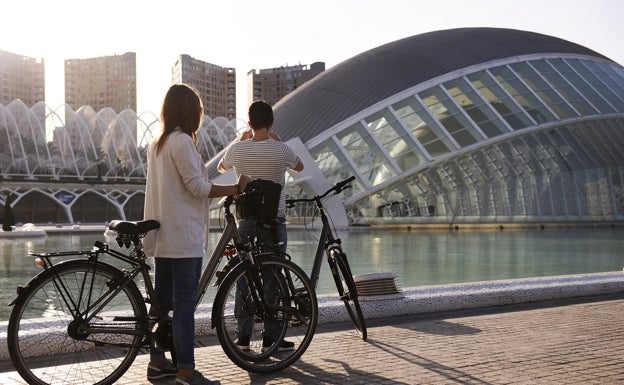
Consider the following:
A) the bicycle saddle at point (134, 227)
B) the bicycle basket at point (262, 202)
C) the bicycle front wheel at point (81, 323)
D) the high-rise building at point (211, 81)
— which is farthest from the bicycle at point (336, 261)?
the high-rise building at point (211, 81)

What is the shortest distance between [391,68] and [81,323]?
35048 mm

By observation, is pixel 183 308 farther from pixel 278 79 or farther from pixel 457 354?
pixel 278 79

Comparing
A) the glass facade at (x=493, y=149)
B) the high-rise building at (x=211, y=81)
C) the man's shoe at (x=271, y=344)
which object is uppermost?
the high-rise building at (x=211, y=81)

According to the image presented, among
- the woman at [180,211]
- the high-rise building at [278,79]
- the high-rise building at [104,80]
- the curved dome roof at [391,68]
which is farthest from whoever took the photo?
the high-rise building at [278,79]

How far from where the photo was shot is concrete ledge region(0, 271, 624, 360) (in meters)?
6.62

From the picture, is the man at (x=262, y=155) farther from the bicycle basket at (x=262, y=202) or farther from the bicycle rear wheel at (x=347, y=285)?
the bicycle rear wheel at (x=347, y=285)

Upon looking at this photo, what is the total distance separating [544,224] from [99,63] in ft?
360

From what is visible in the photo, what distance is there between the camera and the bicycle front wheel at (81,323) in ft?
13.7

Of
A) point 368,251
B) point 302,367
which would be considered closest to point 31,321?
point 302,367

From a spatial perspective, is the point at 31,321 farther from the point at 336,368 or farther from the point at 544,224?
the point at 544,224

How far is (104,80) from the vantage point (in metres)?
134


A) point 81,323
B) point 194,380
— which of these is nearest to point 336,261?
point 194,380

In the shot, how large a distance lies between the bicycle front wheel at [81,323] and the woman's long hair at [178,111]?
844 millimetres

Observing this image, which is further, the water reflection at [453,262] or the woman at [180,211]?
the water reflection at [453,262]
